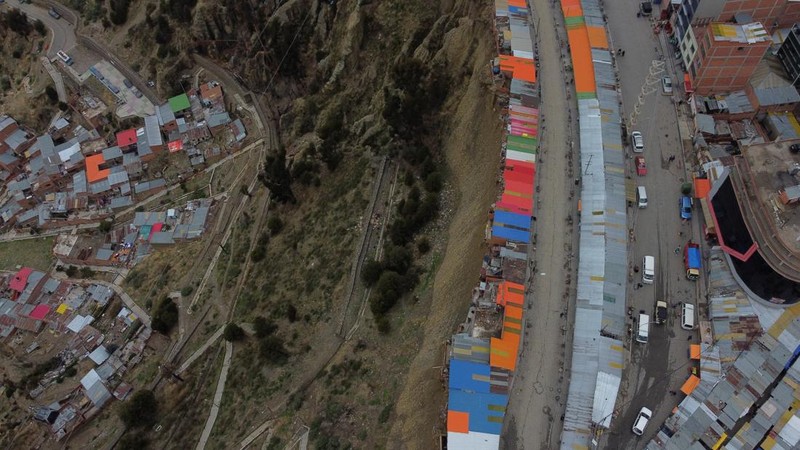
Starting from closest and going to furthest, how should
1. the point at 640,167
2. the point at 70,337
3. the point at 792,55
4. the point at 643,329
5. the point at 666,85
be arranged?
the point at 643,329, the point at 640,167, the point at 792,55, the point at 666,85, the point at 70,337

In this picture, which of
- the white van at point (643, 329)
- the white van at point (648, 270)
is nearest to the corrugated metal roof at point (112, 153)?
the white van at point (648, 270)

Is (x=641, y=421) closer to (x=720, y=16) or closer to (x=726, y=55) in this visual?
(x=726, y=55)

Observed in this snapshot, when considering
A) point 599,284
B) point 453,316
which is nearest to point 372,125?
point 453,316

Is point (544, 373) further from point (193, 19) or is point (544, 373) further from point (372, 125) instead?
point (193, 19)

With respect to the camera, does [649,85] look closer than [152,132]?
Yes

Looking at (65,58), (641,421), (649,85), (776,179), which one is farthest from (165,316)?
(776,179)

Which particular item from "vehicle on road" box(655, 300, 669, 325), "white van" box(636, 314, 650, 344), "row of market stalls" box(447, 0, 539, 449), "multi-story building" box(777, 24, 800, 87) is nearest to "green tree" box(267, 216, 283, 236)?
"row of market stalls" box(447, 0, 539, 449)

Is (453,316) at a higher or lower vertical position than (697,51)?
lower
